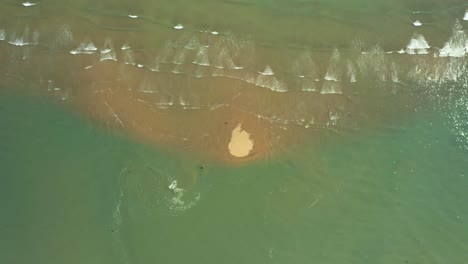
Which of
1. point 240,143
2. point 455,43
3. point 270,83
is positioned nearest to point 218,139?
point 240,143

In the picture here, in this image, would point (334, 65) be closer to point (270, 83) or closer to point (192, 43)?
point (270, 83)

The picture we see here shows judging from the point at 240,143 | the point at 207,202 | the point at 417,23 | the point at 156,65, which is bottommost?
the point at 207,202

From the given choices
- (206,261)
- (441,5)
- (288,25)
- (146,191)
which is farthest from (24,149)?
(441,5)

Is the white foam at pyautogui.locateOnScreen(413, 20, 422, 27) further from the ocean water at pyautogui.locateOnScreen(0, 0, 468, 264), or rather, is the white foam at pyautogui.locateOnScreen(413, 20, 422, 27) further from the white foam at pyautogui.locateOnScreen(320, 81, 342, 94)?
the white foam at pyautogui.locateOnScreen(320, 81, 342, 94)

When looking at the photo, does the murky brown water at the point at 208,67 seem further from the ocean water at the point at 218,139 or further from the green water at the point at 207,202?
the green water at the point at 207,202

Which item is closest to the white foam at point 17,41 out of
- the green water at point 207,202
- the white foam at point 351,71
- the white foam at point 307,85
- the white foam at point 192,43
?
the green water at point 207,202

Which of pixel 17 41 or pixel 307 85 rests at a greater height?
pixel 17 41

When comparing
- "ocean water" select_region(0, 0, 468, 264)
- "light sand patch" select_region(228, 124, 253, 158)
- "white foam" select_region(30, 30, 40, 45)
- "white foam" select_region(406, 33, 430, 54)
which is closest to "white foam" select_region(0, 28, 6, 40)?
"ocean water" select_region(0, 0, 468, 264)
